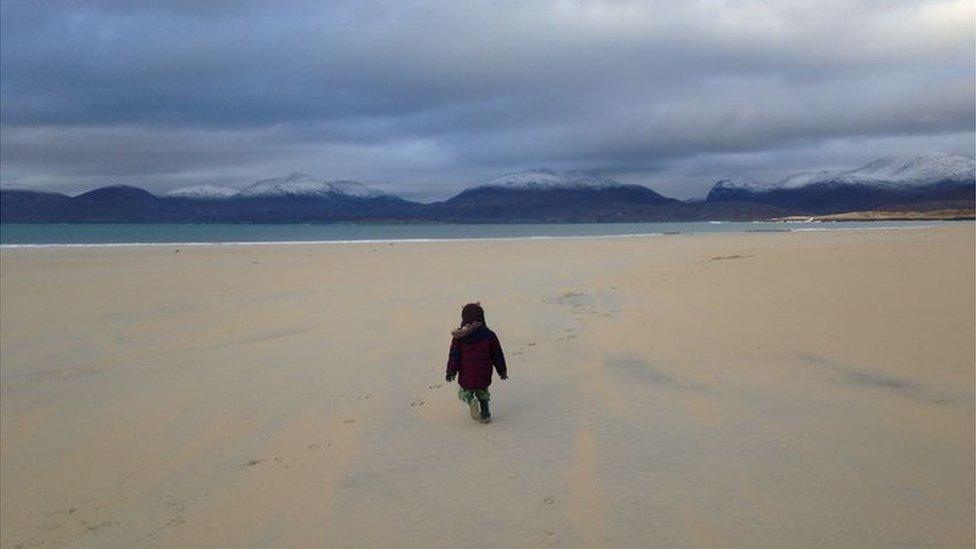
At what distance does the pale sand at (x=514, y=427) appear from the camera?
4613 millimetres

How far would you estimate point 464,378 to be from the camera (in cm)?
646

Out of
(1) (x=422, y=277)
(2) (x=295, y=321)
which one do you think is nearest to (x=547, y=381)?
(2) (x=295, y=321)

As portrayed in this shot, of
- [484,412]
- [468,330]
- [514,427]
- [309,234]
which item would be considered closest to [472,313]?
[468,330]

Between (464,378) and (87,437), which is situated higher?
(464,378)

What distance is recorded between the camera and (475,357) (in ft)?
21.0

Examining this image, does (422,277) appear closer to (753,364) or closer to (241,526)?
Answer: (753,364)

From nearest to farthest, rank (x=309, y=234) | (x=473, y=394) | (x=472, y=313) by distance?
(x=472, y=313)
(x=473, y=394)
(x=309, y=234)

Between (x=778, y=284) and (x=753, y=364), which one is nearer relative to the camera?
(x=753, y=364)

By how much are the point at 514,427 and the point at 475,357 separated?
0.72 metres

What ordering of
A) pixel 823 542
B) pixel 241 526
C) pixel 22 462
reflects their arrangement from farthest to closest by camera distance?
pixel 22 462, pixel 241 526, pixel 823 542

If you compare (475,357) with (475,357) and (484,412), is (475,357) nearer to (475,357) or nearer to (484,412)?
(475,357)

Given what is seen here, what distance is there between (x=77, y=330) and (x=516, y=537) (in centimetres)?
1081

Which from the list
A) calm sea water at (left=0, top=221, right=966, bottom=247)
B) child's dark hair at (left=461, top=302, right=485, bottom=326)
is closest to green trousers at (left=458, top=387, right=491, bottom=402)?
child's dark hair at (left=461, top=302, right=485, bottom=326)

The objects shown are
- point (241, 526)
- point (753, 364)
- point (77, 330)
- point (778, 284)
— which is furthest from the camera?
point (778, 284)
